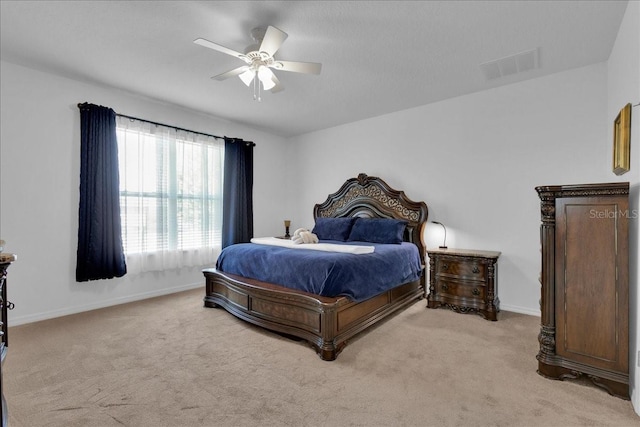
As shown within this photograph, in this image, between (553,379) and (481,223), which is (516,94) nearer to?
(481,223)

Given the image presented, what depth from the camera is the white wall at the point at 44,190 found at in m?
3.10

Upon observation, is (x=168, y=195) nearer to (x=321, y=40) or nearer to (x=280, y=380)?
(x=321, y=40)

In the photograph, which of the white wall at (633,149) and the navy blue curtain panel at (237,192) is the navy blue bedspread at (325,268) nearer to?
the navy blue curtain panel at (237,192)

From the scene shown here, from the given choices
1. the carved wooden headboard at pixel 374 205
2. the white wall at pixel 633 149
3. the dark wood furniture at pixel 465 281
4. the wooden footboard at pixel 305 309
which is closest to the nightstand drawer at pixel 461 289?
the dark wood furniture at pixel 465 281

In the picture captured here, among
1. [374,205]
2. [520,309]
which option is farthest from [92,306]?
[520,309]

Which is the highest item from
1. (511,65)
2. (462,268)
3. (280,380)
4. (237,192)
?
(511,65)

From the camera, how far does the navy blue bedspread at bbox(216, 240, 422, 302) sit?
264 cm

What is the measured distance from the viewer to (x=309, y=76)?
11.1 feet

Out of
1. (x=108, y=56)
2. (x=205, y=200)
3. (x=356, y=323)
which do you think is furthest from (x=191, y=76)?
(x=356, y=323)

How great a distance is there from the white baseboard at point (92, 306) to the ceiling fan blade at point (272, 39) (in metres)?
3.39

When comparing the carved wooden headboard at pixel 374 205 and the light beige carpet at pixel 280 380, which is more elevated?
the carved wooden headboard at pixel 374 205

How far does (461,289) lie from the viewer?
11.6 feet

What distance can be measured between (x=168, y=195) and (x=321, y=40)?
9.44 feet

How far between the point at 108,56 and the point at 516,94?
428 cm
